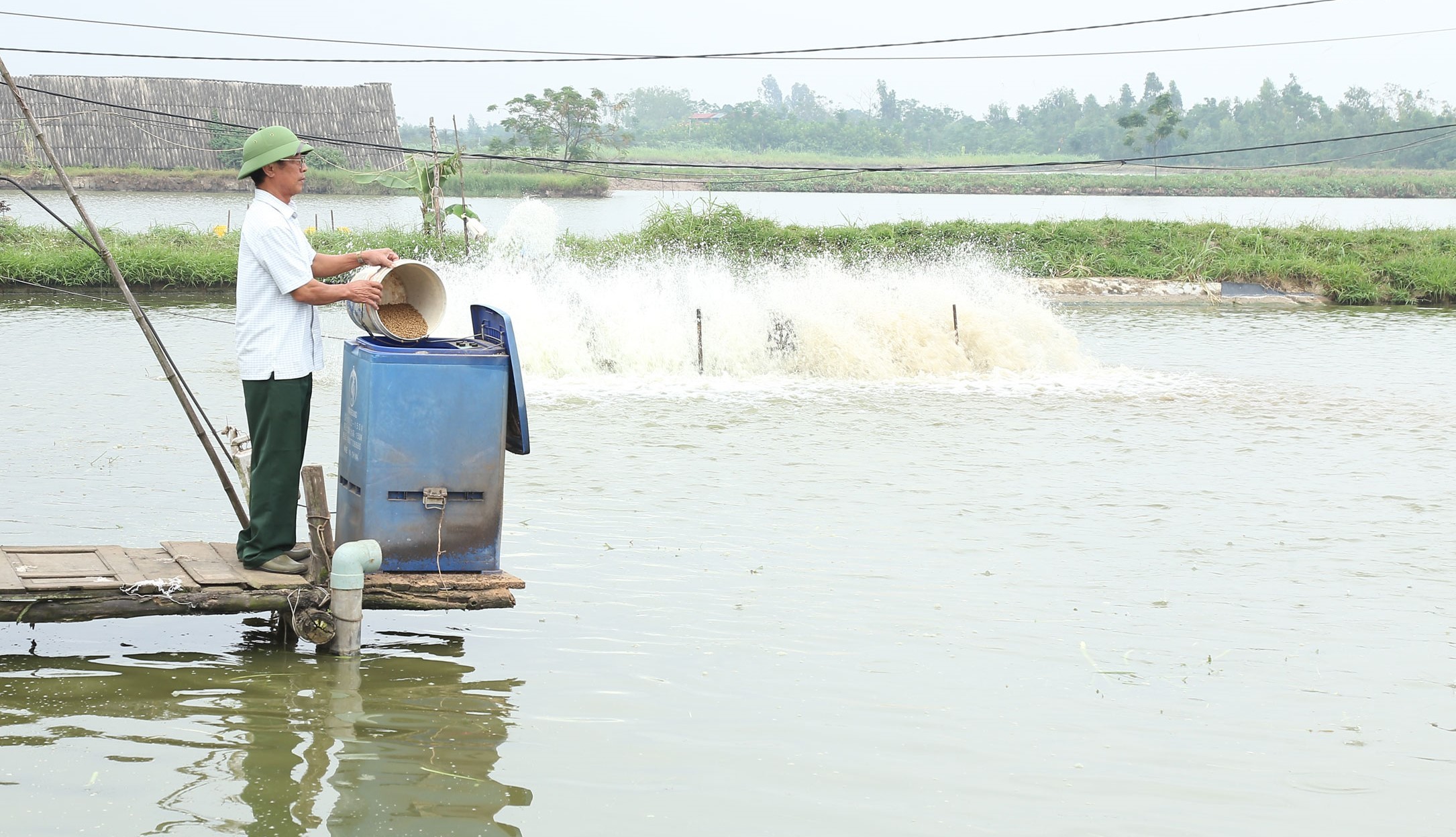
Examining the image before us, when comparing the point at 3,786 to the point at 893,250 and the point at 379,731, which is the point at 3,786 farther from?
the point at 893,250

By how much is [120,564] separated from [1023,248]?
25.5 metres

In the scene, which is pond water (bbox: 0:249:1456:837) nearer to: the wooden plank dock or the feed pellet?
the wooden plank dock

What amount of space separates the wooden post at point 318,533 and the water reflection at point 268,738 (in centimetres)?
38

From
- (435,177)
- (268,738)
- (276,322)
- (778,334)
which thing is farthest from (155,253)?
(268,738)

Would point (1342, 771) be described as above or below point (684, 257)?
below

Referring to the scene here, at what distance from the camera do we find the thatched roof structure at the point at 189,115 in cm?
3981

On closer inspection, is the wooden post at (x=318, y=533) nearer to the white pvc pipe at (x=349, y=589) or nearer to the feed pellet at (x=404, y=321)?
the white pvc pipe at (x=349, y=589)

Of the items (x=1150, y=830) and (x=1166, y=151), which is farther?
(x=1166, y=151)

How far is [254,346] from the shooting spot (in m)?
5.32

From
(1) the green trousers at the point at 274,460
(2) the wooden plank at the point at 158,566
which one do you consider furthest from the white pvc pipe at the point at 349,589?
(2) the wooden plank at the point at 158,566

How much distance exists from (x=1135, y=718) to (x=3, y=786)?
4.05 m

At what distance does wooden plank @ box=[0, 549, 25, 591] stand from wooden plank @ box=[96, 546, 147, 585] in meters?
0.34

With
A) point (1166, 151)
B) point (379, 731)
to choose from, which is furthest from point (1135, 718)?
point (1166, 151)

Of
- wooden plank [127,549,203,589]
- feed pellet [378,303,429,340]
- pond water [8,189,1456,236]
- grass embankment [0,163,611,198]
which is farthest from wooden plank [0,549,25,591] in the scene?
grass embankment [0,163,611,198]
